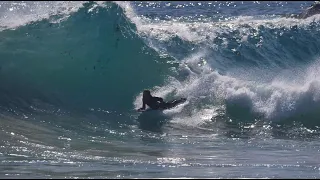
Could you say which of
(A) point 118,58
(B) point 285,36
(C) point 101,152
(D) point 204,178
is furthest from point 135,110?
(B) point 285,36

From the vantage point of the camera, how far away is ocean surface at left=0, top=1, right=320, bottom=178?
470 inches

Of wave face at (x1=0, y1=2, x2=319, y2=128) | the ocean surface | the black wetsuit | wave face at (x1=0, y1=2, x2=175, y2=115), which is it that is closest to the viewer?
the ocean surface

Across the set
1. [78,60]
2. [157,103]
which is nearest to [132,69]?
[78,60]

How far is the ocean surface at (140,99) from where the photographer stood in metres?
11.9

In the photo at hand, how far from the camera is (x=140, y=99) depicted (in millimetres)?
18438

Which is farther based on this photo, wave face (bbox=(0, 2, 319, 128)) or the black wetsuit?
wave face (bbox=(0, 2, 319, 128))

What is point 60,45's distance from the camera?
66.0 ft

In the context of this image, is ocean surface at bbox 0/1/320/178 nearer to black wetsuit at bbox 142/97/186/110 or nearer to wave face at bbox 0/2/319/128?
wave face at bbox 0/2/319/128

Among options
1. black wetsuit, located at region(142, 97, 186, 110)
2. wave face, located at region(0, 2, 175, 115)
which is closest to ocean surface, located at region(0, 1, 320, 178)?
wave face, located at region(0, 2, 175, 115)

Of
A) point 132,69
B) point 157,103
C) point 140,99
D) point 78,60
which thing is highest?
point 78,60

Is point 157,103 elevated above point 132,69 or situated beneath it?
situated beneath

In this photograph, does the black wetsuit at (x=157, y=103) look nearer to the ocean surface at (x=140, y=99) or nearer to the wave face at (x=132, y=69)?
the ocean surface at (x=140, y=99)

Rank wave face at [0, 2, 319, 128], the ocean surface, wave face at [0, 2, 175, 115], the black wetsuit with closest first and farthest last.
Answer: the ocean surface → the black wetsuit → wave face at [0, 2, 319, 128] → wave face at [0, 2, 175, 115]

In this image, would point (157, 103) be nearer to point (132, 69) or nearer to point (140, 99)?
point (140, 99)
